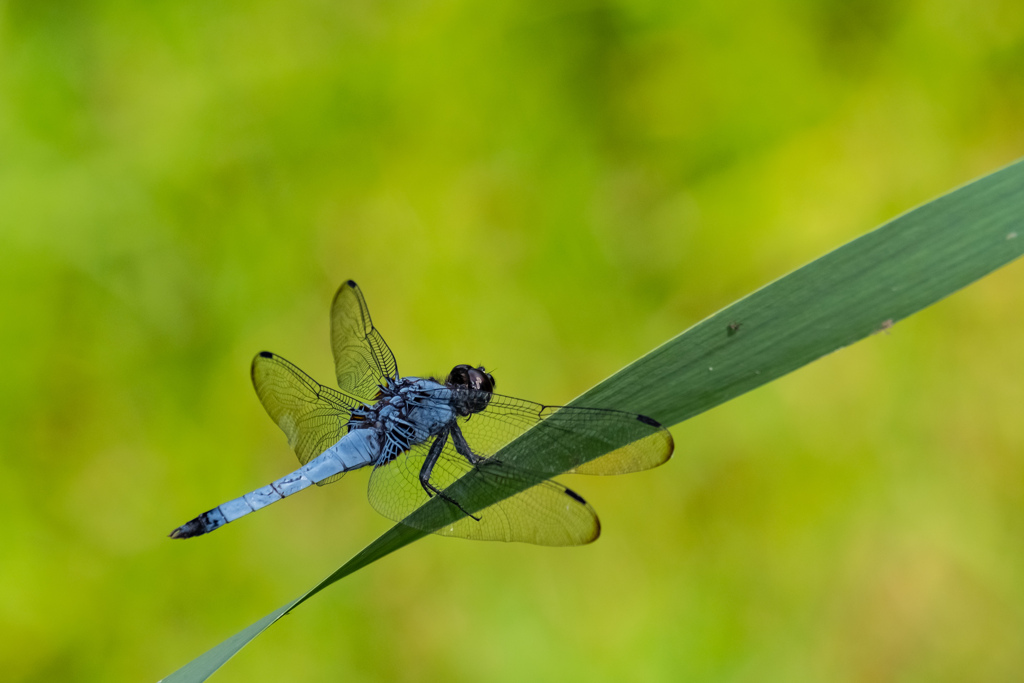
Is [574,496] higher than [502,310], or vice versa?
[502,310]

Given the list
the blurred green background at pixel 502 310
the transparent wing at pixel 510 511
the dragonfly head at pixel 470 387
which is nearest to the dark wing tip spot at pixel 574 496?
the transparent wing at pixel 510 511

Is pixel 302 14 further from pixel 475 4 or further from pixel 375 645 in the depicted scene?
pixel 375 645

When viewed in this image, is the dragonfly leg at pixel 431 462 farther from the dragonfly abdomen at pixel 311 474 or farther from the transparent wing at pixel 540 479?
the dragonfly abdomen at pixel 311 474

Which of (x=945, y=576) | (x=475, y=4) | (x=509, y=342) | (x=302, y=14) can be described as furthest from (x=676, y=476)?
(x=302, y=14)

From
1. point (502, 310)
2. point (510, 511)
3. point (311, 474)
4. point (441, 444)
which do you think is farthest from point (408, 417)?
point (502, 310)

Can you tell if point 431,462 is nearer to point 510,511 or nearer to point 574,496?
point 510,511

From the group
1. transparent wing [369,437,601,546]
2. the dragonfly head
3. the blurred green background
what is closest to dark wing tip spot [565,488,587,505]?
transparent wing [369,437,601,546]
